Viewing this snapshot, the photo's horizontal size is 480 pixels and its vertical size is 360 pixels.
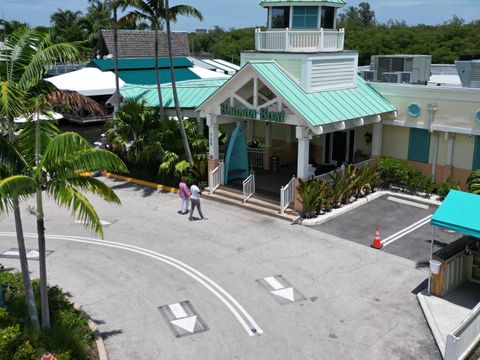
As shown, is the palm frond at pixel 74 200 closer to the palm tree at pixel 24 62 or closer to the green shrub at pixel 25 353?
the palm tree at pixel 24 62

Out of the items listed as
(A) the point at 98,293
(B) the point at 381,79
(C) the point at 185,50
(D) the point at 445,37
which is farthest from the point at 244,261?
(D) the point at 445,37

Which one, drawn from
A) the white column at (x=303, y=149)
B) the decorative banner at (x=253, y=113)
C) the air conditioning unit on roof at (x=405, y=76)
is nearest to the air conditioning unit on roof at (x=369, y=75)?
the air conditioning unit on roof at (x=405, y=76)

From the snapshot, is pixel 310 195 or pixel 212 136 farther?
pixel 212 136

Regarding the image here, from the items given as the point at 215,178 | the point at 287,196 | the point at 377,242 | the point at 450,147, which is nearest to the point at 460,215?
the point at 377,242

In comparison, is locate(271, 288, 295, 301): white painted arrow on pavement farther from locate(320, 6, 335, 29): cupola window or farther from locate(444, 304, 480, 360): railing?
locate(320, 6, 335, 29): cupola window

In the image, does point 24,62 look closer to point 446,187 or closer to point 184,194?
point 184,194

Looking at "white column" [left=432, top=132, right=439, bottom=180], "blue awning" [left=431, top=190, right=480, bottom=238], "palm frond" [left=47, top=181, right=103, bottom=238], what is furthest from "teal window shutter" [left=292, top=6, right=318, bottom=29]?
"palm frond" [left=47, top=181, right=103, bottom=238]
